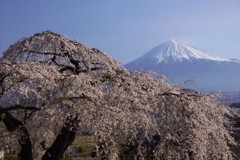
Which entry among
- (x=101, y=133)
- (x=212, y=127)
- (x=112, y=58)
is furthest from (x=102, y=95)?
(x=212, y=127)

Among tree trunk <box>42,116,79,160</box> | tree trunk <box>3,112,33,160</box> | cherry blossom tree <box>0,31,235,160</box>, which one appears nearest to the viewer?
cherry blossom tree <box>0,31,235,160</box>

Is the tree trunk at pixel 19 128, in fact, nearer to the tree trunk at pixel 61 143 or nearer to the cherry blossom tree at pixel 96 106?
the cherry blossom tree at pixel 96 106

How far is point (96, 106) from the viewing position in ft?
24.5

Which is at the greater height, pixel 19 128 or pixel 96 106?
pixel 96 106

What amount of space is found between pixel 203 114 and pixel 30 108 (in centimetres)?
366

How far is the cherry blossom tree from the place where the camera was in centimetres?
751

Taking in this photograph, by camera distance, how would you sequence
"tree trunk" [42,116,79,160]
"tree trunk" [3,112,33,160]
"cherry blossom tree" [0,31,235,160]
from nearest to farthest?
1. "cherry blossom tree" [0,31,235,160]
2. "tree trunk" [3,112,33,160]
3. "tree trunk" [42,116,79,160]

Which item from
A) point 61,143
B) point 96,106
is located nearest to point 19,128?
point 61,143

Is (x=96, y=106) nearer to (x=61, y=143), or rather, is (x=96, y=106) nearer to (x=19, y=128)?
(x=61, y=143)

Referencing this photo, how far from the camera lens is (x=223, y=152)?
9562mm

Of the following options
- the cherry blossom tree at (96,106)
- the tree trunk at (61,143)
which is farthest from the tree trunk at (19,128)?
the tree trunk at (61,143)

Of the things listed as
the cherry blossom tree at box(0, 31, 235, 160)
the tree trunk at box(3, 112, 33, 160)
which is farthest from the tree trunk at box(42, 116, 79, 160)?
the tree trunk at box(3, 112, 33, 160)

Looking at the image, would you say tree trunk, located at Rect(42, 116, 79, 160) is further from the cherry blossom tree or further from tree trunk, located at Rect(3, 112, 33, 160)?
tree trunk, located at Rect(3, 112, 33, 160)

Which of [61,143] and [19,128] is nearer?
[19,128]
